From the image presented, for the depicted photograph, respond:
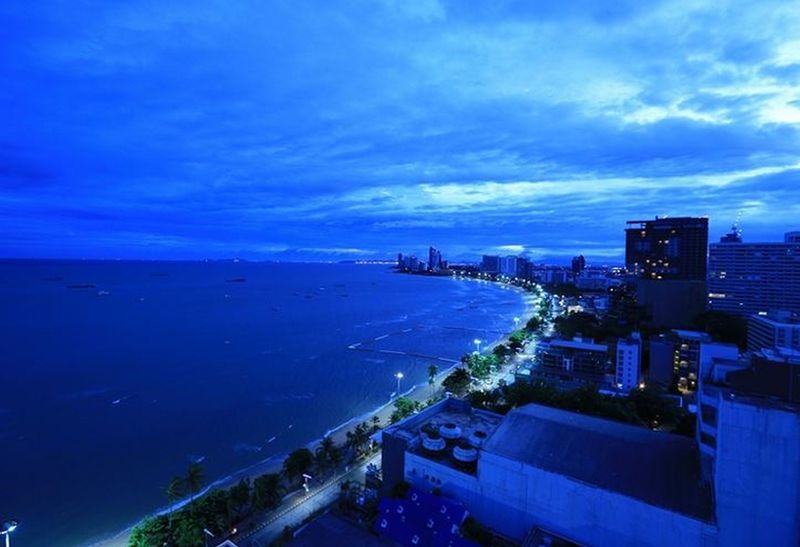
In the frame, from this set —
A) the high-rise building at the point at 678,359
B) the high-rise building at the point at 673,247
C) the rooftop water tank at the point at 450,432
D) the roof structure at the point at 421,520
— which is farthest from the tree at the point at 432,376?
the high-rise building at the point at 673,247

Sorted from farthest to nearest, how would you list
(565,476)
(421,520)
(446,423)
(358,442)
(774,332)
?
(774,332), (358,442), (446,423), (421,520), (565,476)

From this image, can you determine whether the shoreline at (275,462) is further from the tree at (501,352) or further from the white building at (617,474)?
the white building at (617,474)

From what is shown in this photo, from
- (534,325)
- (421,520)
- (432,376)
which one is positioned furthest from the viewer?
(534,325)

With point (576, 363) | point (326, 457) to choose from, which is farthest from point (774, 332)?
point (326, 457)

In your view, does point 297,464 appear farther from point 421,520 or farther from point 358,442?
point 421,520

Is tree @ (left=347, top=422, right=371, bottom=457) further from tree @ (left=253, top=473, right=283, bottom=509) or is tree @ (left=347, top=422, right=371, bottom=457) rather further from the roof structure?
the roof structure

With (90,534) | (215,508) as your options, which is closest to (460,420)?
(215,508)

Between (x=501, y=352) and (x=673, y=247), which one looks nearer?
(x=501, y=352)

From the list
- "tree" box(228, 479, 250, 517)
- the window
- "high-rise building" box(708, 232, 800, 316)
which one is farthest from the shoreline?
"high-rise building" box(708, 232, 800, 316)
